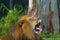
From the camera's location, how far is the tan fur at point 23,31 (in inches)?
249

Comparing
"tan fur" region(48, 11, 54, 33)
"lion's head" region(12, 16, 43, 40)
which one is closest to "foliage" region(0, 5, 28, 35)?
"tan fur" region(48, 11, 54, 33)

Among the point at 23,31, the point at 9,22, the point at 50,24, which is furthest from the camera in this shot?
the point at 50,24

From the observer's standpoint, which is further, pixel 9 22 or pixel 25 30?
pixel 9 22

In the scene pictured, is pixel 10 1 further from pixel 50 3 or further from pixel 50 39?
pixel 50 39

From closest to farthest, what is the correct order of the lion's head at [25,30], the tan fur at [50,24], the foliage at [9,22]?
the lion's head at [25,30], the foliage at [9,22], the tan fur at [50,24]

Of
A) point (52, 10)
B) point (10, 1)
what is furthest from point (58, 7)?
point (10, 1)

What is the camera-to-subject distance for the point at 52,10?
10656 mm

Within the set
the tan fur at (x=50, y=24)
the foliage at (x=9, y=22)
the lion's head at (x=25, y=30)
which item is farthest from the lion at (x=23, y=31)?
the tan fur at (x=50, y=24)

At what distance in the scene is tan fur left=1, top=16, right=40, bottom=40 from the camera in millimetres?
6320

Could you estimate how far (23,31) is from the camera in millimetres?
6344

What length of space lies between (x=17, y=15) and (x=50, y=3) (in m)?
1.12

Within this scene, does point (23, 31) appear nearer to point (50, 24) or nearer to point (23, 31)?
Answer: point (23, 31)

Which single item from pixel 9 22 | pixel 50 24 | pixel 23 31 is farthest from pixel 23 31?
pixel 50 24

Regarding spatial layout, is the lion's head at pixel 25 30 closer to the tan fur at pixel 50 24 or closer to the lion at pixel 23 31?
the lion at pixel 23 31
